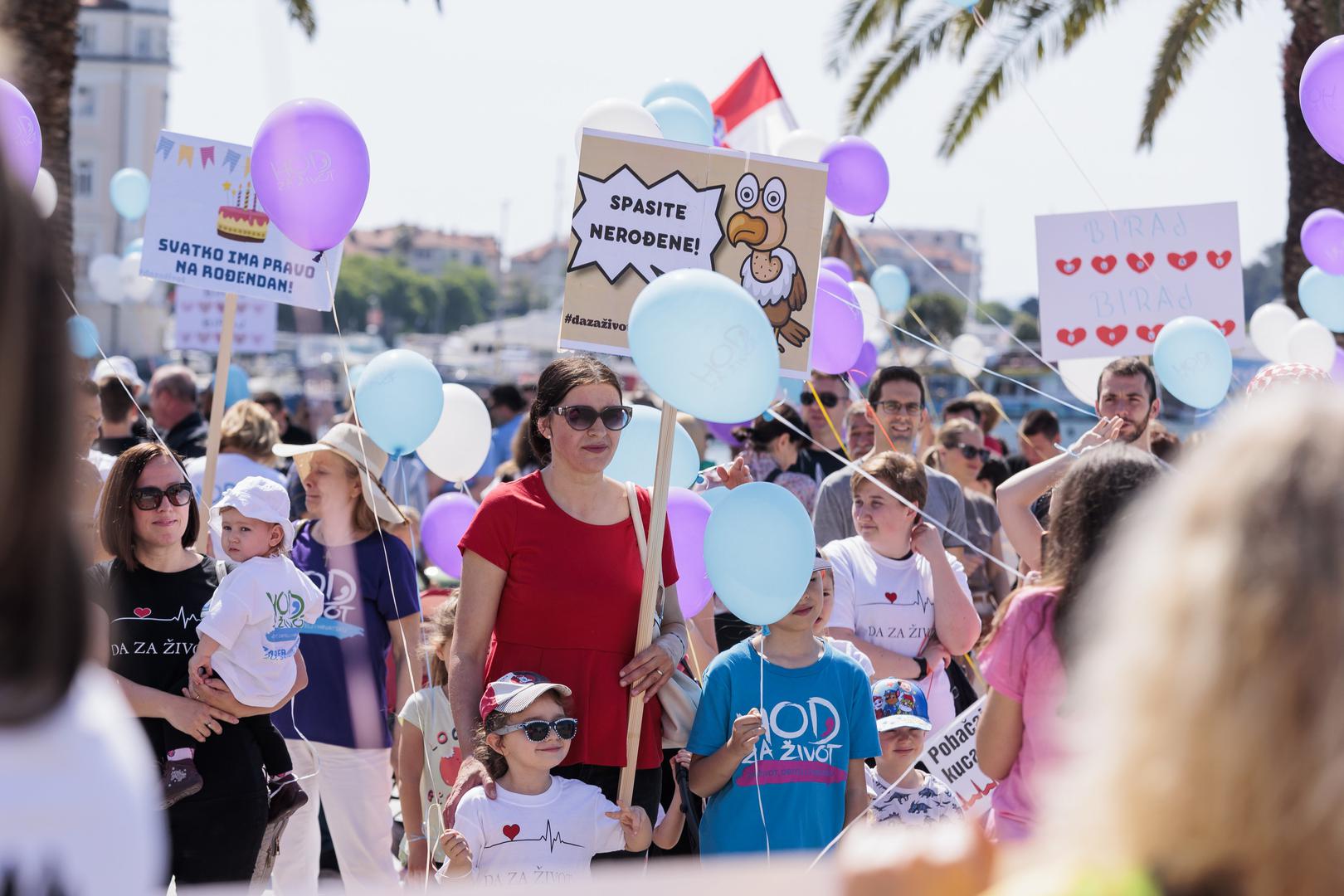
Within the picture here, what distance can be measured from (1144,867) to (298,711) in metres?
4.17

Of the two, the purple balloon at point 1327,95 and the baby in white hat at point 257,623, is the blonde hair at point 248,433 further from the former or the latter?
the purple balloon at point 1327,95

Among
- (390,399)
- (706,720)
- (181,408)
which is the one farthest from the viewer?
(181,408)

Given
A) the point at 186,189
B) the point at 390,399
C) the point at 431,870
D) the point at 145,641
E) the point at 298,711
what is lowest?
the point at 431,870

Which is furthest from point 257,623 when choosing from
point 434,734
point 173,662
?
point 434,734

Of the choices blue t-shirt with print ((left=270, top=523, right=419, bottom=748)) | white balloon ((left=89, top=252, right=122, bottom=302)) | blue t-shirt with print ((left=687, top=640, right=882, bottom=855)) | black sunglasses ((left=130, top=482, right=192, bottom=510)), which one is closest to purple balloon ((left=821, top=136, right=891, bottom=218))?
blue t-shirt with print ((left=270, top=523, right=419, bottom=748))

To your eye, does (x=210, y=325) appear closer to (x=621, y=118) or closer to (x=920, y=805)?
(x=621, y=118)

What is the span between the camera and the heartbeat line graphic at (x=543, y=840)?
3658 millimetres

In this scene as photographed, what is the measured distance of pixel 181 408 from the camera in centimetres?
774

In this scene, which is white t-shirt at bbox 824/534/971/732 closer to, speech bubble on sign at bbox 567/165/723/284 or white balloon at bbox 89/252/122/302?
speech bubble on sign at bbox 567/165/723/284

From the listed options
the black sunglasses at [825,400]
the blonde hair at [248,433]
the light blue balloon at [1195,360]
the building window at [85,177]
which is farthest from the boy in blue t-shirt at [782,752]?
the building window at [85,177]

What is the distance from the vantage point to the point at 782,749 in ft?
13.0

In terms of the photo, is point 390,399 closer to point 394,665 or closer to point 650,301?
point 394,665

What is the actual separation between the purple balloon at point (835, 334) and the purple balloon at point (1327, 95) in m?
1.94

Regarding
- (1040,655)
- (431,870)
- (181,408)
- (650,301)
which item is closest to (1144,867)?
(1040,655)
